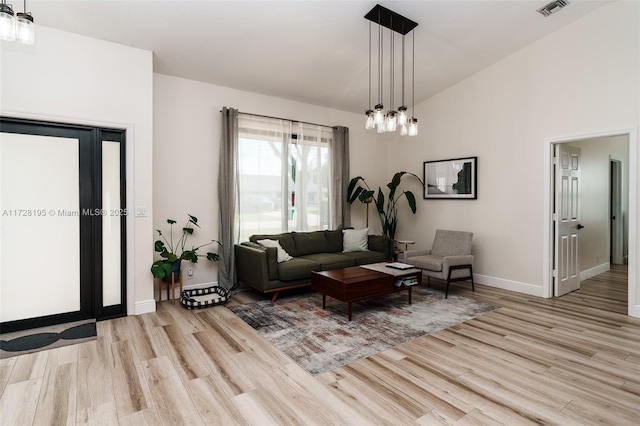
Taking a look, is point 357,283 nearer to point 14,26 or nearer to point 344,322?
point 344,322

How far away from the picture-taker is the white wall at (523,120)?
3.95 metres

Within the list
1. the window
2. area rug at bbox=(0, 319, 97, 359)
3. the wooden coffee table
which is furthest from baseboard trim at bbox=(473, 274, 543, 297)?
area rug at bbox=(0, 319, 97, 359)

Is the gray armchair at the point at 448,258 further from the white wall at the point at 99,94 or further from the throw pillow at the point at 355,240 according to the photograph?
the white wall at the point at 99,94

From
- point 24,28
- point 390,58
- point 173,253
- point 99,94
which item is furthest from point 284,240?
point 24,28

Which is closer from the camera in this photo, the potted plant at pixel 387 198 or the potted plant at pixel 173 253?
the potted plant at pixel 173 253

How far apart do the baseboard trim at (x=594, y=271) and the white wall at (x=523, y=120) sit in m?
1.58

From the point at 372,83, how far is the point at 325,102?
923 millimetres

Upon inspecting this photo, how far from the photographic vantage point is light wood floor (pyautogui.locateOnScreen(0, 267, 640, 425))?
Answer: 2078 mm

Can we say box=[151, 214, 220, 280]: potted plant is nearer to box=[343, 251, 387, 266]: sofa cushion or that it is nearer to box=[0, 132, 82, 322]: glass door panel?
box=[0, 132, 82, 322]: glass door panel

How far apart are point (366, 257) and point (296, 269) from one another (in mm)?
1324

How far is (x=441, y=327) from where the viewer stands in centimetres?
350

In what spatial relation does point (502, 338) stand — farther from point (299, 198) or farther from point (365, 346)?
point (299, 198)

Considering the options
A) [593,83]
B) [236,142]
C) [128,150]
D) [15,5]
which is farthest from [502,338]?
[15,5]

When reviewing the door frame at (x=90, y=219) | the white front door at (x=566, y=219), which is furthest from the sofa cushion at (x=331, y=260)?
the white front door at (x=566, y=219)
